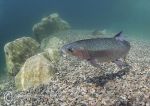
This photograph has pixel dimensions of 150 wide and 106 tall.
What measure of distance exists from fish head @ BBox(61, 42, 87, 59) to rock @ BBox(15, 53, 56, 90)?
11.8 ft

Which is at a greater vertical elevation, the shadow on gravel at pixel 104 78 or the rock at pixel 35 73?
the rock at pixel 35 73

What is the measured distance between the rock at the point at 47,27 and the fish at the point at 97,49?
19.6 metres

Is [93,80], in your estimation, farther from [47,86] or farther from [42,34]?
[42,34]

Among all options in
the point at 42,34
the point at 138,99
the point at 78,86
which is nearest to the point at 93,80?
the point at 78,86

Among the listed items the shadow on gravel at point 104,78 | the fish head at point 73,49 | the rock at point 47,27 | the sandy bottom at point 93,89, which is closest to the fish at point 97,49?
the fish head at point 73,49

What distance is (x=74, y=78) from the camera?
10633 millimetres

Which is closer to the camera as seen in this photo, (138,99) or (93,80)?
(138,99)

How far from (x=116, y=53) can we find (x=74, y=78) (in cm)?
282

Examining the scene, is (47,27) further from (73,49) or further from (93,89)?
(73,49)

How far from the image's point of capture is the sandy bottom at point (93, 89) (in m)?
8.34

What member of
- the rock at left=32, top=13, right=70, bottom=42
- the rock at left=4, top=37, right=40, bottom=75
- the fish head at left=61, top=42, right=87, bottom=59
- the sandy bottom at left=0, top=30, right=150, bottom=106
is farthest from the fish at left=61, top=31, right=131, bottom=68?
the rock at left=32, top=13, right=70, bottom=42

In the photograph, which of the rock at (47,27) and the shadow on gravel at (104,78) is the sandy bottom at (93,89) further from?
the rock at (47,27)

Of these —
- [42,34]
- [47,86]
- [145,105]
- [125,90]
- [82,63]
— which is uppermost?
[42,34]

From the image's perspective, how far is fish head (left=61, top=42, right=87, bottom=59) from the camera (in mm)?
7431
